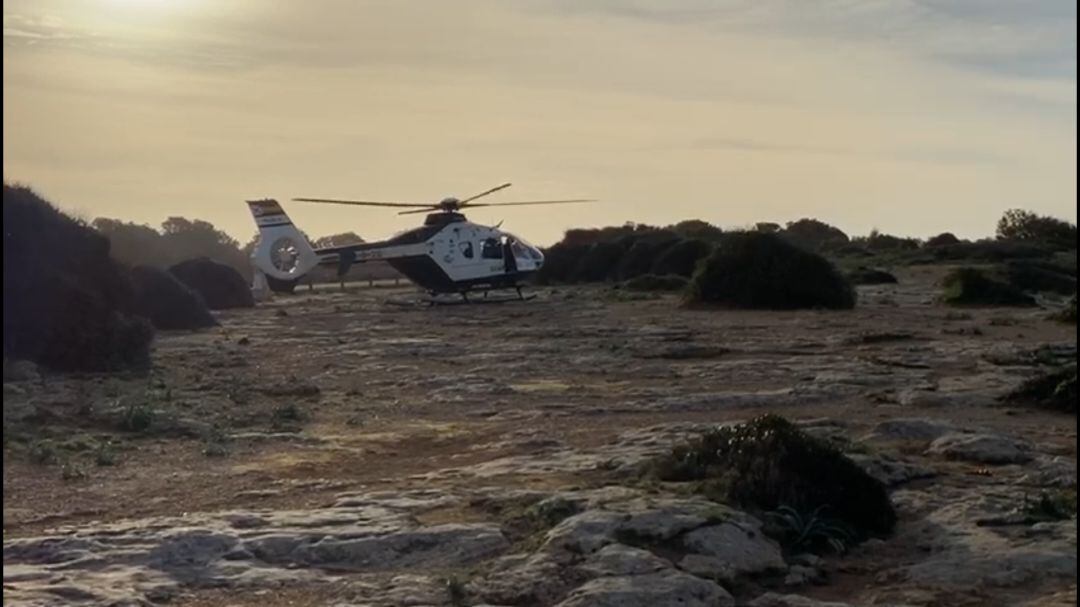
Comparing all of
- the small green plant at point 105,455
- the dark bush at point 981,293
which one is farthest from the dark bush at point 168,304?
the small green plant at point 105,455

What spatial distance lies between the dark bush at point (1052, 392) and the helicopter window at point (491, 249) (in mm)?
23003

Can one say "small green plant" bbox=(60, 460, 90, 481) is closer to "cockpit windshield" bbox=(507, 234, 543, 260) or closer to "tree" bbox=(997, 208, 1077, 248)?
"cockpit windshield" bbox=(507, 234, 543, 260)

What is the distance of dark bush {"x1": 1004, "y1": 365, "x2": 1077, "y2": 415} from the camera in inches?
468

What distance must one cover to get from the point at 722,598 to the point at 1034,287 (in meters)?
29.4

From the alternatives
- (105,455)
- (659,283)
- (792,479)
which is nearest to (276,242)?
(659,283)

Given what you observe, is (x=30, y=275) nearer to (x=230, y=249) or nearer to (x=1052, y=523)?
(x=1052, y=523)

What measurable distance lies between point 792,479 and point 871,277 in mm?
30622

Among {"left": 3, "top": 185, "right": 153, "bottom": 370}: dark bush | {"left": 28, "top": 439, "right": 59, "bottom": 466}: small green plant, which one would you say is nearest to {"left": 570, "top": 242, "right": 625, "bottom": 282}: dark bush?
{"left": 3, "top": 185, "right": 153, "bottom": 370}: dark bush

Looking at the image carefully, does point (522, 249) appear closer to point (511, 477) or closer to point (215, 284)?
point (215, 284)

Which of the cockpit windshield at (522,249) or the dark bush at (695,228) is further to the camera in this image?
the dark bush at (695,228)

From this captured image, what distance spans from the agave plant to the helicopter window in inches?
1079

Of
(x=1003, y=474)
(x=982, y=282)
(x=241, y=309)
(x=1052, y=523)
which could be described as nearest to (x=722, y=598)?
(x=1052, y=523)

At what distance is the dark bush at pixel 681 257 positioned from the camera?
4541cm

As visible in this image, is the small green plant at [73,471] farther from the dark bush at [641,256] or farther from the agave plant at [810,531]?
the dark bush at [641,256]
